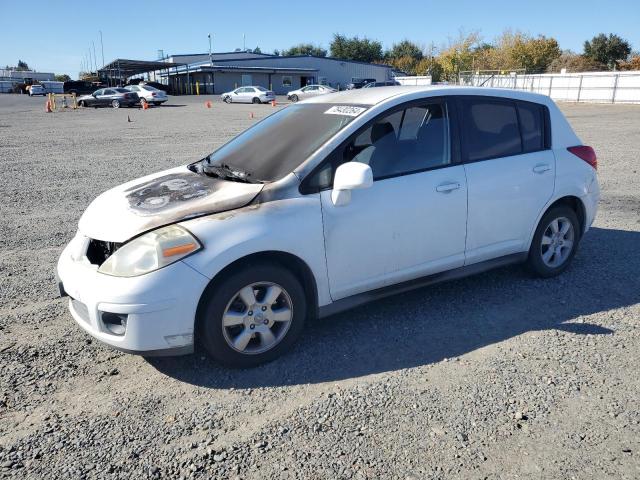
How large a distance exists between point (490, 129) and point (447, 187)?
785mm

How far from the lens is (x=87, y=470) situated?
102 inches

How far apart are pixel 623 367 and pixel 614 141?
1452cm

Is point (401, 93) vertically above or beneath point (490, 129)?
above

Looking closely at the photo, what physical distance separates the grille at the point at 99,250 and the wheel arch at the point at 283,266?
2.23 feet

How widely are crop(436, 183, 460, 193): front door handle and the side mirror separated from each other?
0.76 meters

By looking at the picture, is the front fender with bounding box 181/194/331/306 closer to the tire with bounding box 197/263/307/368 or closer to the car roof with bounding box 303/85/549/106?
the tire with bounding box 197/263/307/368

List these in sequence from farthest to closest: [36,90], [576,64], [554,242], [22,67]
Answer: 1. [22,67]
2. [576,64]
3. [36,90]
4. [554,242]

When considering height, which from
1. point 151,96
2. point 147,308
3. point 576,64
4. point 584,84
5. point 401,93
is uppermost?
point 576,64

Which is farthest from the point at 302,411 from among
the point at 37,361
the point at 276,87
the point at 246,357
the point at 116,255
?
the point at 276,87

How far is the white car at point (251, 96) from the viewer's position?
143 ft

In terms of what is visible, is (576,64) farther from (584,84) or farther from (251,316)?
(251,316)

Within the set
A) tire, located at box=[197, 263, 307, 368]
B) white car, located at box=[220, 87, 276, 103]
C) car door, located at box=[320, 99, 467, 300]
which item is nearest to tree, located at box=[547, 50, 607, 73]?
white car, located at box=[220, 87, 276, 103]

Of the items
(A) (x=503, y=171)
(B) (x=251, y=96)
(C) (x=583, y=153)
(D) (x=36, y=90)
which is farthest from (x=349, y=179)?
(D) (x=36, y=90)

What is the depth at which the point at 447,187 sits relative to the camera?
4.04m
